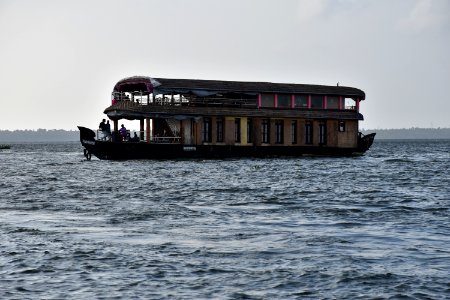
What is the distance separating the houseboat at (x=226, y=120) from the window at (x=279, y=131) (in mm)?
73

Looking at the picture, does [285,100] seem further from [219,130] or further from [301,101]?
[219,130]

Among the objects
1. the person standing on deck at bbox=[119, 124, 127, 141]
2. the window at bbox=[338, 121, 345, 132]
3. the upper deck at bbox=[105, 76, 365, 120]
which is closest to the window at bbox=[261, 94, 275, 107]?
the upper deck at bbox=[105, 76, 365, 120]

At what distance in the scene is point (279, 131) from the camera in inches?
2112

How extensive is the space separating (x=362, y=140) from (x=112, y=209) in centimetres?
3970

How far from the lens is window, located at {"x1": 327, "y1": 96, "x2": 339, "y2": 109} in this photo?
181ft

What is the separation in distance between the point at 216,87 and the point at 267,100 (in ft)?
14.4

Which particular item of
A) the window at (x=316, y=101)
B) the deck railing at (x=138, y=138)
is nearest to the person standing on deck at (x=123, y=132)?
the deck railing at (x=138, y=138)

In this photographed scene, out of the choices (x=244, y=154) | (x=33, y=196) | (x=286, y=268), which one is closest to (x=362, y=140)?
(x=244, y=154)

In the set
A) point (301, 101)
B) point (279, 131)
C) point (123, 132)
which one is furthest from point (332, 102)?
point (123, 132)

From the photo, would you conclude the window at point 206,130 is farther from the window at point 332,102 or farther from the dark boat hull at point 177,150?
the window at point 332,102

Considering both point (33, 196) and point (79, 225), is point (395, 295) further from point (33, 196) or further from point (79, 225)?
point (33, 196)

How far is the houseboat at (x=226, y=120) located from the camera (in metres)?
48.7

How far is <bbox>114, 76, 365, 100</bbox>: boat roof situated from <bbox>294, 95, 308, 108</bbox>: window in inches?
19.0

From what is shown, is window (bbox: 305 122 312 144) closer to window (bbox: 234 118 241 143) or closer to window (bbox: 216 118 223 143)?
window (bbox: 234 118 241 143)
